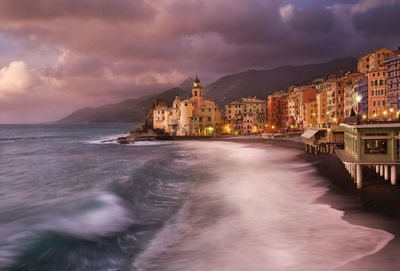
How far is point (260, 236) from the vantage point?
15.5 m

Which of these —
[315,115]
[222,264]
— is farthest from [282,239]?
[315,115]

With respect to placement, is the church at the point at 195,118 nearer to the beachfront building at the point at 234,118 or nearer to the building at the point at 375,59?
the beachfront building at the point at 234,118

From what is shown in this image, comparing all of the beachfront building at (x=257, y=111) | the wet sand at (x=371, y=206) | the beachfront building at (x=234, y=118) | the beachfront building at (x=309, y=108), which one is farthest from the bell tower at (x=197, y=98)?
the wet sand at (x=371, y=206)

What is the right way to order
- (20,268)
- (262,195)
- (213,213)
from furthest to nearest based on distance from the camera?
(262,195) < (213,213) < (20,268)

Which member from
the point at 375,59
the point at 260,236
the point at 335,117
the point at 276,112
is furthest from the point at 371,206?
the point at 276,112

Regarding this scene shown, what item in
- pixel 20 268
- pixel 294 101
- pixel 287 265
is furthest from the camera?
pixel 294 101

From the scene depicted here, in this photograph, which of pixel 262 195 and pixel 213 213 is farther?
pixel 262 195

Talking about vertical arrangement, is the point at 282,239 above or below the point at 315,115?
below

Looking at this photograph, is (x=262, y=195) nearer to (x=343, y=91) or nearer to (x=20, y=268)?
(x=20, y=268)

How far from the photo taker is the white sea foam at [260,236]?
41.7ft

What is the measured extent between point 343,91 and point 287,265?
260 feet

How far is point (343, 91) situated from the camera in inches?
3167

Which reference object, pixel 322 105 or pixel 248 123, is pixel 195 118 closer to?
pixel 248 123

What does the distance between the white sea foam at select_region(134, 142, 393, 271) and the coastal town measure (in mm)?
5278
